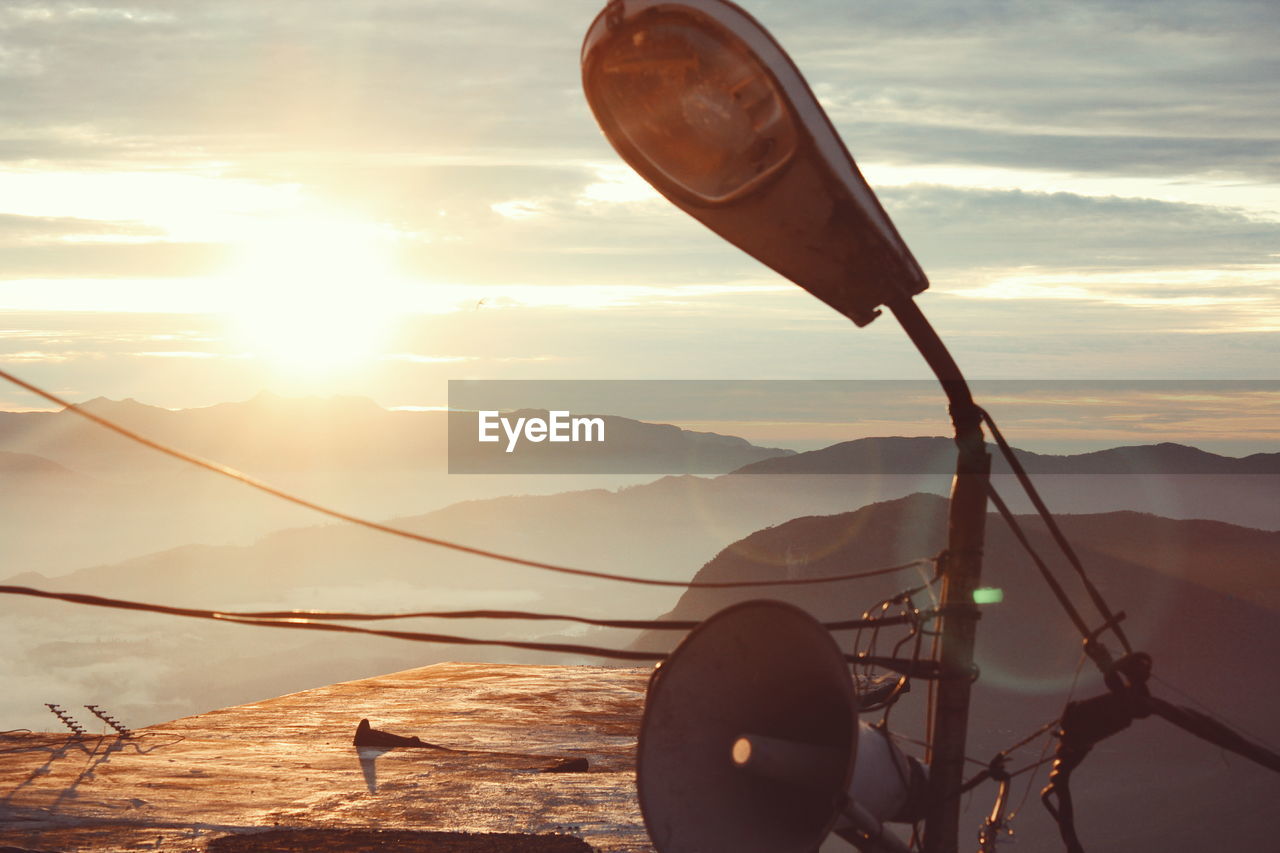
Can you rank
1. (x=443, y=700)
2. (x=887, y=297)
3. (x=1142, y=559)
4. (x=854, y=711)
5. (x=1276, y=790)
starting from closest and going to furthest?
(x=854, y=711)
(x=887, y=297)
(x=443, y=700)
(x=1276, y=790)
(x=1142, y=559)

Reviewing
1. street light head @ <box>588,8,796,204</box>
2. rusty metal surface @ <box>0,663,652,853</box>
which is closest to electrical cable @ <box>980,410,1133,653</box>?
street light head @ <box>588,8,796,204</box>

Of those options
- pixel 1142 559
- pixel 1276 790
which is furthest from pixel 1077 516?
pixel 1276 790

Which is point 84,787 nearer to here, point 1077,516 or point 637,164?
point 637,164

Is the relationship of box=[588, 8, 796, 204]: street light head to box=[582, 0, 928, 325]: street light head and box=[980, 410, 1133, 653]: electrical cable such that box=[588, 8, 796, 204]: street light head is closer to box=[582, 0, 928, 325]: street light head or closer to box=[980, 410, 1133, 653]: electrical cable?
box=[582, 0, 928, 325]: street light head

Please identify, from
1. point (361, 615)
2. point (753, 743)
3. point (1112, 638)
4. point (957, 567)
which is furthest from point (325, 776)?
point (1112, 638)

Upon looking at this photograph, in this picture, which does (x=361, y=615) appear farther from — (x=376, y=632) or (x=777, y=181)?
(x=777, y=181)

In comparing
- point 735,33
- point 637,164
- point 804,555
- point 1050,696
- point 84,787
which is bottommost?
point 1050,696
